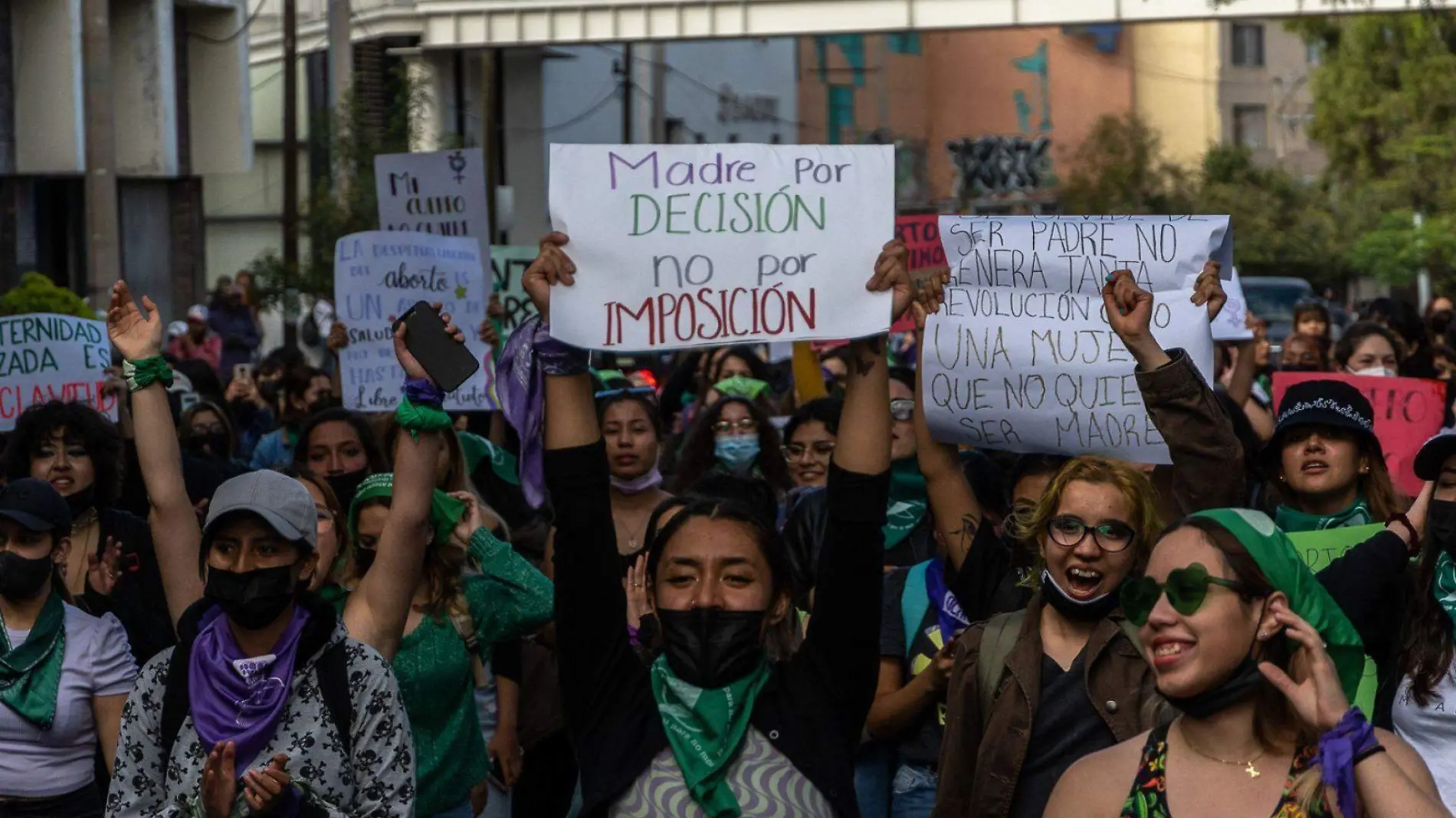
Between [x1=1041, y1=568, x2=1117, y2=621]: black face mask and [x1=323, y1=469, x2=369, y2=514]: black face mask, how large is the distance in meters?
3.43

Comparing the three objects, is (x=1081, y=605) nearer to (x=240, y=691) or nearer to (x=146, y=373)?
(x=240, y=691)

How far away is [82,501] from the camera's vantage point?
21.9 ft

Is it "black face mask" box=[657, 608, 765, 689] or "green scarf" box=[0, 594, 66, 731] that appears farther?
"green scarf" box=[0, 594, 66, 731]

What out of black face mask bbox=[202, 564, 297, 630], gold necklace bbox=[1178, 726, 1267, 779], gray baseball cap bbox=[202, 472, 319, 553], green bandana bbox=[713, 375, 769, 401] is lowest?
gold necklace bbox=[1178, 726, 1267, 779]

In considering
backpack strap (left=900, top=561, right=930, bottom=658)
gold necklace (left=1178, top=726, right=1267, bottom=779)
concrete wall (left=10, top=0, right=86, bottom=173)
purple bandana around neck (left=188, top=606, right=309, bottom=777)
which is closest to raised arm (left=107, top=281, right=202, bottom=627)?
purple bandana around neck (left=188, top=606, right=309, bottom=777)

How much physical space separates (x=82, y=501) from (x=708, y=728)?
3.18 meters

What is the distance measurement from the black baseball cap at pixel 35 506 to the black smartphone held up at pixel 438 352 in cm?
109

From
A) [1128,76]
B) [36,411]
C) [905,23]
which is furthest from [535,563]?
[1128,76]

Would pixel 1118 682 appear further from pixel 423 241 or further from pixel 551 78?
pixel 551 78

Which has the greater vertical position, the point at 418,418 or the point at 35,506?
the point at 418,418

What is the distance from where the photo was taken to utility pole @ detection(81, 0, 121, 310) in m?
19.5

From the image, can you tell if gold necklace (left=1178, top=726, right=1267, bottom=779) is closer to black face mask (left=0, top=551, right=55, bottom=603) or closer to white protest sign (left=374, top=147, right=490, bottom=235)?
black face mask (left=0, top=551, right=55, bottom=603)

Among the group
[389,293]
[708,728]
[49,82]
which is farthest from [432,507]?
[49,82]

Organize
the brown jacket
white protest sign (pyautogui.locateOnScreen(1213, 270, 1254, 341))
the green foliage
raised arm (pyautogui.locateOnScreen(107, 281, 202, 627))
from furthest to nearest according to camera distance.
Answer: the green foliage
white protest sign (pyautogui.locateOnScreen(1213, 270, 1254, 341))
raised arm (pyautogui.locateOnScreen(107, 281, 202, 627))
the brown jacket
